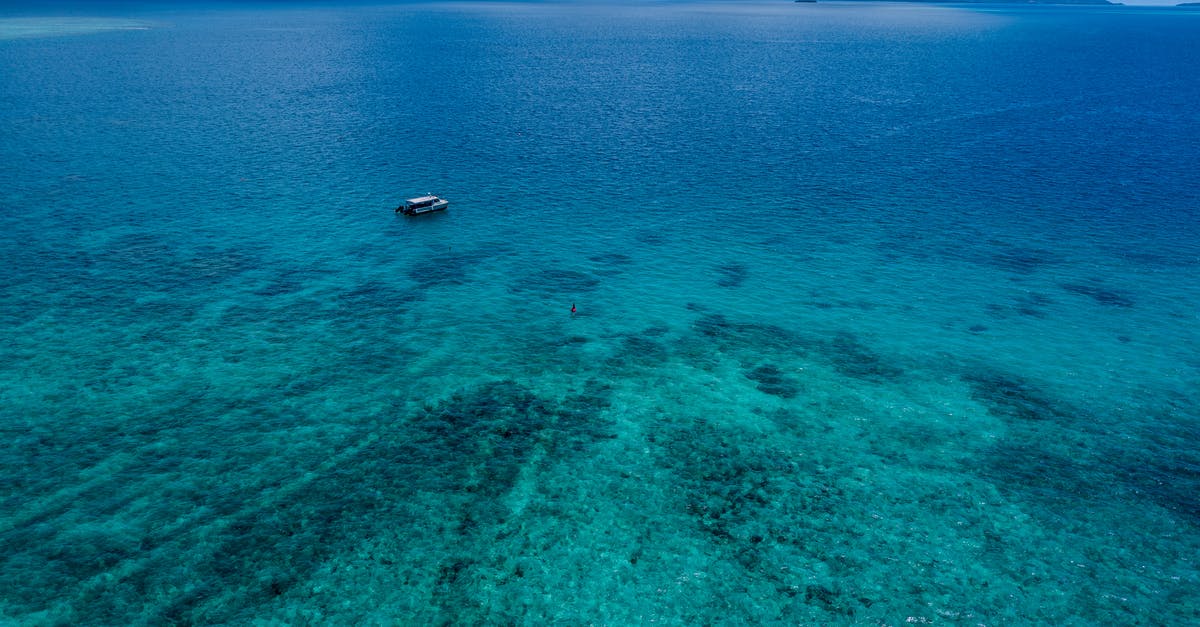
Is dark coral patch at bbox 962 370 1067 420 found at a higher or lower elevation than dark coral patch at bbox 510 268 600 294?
lower

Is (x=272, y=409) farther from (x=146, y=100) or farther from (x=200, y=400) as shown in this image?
(x=146, y=100)

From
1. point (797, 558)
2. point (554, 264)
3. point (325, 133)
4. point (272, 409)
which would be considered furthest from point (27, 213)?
point (797, 558)

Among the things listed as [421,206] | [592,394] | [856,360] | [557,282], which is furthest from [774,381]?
[421,206]

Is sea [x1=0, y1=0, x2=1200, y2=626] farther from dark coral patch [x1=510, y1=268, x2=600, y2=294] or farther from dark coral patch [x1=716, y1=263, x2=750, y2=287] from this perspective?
dark coral patch [x1=510, y1=268, x2=600, y2=294]

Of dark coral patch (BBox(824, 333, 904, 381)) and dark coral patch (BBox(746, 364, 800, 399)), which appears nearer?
dark coral patch (BBox(746, 364, 800, 399))

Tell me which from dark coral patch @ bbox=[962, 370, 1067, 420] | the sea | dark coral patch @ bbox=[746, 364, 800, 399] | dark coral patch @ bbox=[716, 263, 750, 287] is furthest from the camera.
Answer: dark coral patch @ bbox=[716, 263, 750, 287]

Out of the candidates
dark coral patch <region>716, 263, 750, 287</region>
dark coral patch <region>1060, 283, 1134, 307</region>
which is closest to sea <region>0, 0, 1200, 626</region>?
dark coral patch <region>716, 263, 750, 287</region>

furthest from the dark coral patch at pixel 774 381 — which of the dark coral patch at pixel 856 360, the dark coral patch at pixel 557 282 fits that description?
the dark coral patch at pixel 557 282

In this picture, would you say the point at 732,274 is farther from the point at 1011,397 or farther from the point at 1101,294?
the point at 1101,294

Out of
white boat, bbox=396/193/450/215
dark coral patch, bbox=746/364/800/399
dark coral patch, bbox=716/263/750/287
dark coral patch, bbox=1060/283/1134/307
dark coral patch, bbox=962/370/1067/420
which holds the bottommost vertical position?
dark coral patch, bbox=962/370/1067/420
